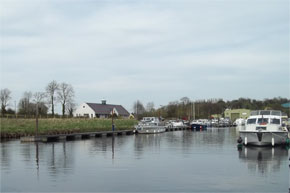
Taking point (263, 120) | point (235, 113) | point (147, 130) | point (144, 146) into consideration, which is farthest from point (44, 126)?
point (235, 113)

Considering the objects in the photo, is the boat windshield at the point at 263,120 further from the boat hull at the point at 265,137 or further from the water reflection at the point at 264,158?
the water reflection at the point at 264,158

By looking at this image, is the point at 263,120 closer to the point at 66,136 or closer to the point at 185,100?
the point at 66,136

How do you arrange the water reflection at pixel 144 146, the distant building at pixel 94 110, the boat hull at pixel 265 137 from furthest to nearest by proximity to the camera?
the distant building at pixel 94 110
the boat hull at pixel 265 137
the water reflection at pixel 144 146

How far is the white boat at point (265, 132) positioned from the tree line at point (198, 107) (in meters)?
81.0

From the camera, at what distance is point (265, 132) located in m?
33.8

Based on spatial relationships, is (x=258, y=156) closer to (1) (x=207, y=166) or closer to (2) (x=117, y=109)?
(1) (x=207, y=166)

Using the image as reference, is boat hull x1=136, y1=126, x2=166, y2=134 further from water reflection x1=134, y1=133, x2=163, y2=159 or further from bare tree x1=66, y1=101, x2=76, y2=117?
bare tree x1=66, y1=101, x2=76, y2=117

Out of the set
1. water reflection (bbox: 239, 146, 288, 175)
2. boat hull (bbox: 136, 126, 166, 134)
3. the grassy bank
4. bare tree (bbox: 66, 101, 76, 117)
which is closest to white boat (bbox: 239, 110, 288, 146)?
water reflection (bbox: 239, 146, 288, 175)

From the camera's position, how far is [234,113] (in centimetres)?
15062

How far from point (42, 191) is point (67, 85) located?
8098cm

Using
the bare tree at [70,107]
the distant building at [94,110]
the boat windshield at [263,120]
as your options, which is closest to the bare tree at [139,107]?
the distant building at [94,110]

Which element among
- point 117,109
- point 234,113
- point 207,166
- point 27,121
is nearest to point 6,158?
point 207,166

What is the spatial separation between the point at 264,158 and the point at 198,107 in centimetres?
11673

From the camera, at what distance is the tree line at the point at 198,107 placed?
12825cm
